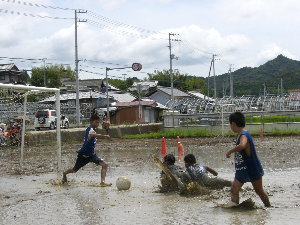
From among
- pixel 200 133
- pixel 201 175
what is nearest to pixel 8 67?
pixel 200 133

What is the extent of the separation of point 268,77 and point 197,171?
13761 cm

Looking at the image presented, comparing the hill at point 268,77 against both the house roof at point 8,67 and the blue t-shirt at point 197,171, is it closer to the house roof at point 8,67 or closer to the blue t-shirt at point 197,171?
the house roof at point 8,67

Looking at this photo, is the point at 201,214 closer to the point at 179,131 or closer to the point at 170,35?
the point at 179,131

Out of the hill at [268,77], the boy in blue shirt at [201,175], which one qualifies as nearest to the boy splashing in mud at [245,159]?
the boy in blue shirt at [201,175]

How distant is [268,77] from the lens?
14388 cm

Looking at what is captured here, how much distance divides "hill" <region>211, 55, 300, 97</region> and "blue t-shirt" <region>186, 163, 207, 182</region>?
111 m

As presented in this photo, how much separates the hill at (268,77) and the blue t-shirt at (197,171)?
111 metres

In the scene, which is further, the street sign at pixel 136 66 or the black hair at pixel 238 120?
the street sign at pixel 136 66

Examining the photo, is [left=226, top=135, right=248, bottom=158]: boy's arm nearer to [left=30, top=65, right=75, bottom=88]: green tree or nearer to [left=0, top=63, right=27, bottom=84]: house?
[left=0, top=63, right=27, bottom=84]: house

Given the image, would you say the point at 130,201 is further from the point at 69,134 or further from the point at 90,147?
the point at 69,134

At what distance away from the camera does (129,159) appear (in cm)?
1930

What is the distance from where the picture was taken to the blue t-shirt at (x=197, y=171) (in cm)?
1024

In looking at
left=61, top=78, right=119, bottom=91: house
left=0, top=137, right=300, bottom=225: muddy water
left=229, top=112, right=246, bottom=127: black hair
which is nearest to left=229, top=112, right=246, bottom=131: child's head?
left=229, top=112, right=246, bottom=127: black hair

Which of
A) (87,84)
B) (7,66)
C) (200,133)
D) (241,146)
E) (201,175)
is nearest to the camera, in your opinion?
(241,146)
